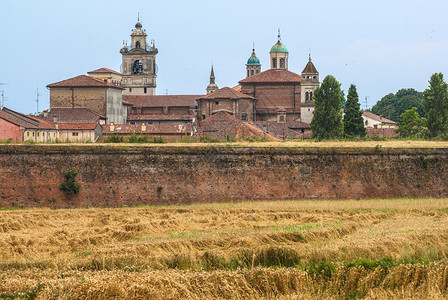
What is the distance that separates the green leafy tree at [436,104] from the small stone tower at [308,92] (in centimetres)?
1928

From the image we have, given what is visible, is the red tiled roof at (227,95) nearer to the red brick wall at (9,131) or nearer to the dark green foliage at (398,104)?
the red brick wall at (9,131)


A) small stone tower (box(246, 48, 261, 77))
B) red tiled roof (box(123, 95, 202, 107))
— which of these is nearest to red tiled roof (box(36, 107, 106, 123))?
red tiled roof (box(123, 95, 202, 107))

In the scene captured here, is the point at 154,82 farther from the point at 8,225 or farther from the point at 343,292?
the point at 343,292

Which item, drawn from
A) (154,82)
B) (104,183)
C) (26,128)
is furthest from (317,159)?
(154,82)

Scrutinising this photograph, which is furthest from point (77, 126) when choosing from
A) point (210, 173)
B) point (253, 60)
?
point (253, 60)

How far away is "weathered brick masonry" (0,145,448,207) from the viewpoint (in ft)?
98.2

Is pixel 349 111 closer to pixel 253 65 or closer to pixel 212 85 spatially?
pixel 212 85

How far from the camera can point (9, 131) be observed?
150 ft

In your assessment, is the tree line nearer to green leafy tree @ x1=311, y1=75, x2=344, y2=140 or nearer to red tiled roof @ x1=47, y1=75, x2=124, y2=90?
green leafy tree @ x1=311, y1=75, x2=344, y2=140

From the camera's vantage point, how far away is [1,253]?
1812 cm

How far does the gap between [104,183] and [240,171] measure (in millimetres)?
5481

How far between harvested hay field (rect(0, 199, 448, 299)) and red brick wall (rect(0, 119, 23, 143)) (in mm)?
20875

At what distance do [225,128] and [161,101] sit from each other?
18524 mm

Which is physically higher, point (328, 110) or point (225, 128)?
point (328, 110)
